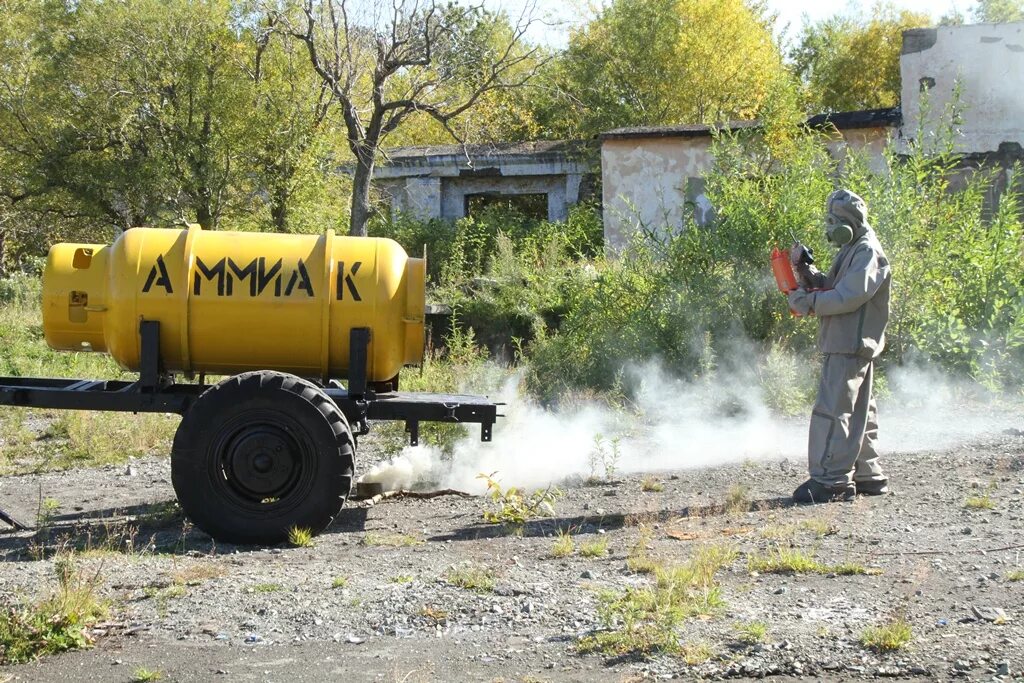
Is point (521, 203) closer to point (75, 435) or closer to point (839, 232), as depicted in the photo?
point (75, 435)

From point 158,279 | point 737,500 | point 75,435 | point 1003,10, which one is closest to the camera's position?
point 158,279

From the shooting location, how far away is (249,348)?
7480 mm

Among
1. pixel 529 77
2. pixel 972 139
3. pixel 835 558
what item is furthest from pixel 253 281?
pixel 972 139

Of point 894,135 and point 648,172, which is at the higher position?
point 894,135

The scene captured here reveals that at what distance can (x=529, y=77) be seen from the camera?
21188 mm

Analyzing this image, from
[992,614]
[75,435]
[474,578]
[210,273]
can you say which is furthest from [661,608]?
[75,435]

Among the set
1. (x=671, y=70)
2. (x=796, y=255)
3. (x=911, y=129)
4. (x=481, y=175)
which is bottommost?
(x=796, y=255)

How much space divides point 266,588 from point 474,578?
1.07 metres

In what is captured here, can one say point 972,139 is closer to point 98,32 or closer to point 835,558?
point 98,32

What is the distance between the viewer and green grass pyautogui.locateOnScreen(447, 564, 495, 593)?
6086 mm

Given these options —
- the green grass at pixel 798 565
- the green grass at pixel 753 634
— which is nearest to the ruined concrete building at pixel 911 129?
the green grass at pixel 798 565

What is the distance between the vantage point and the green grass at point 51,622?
204 inches

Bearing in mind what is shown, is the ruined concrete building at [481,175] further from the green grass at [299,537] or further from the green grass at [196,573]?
the green grass at [196,573]

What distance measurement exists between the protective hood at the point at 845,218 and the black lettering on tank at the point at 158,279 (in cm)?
424
